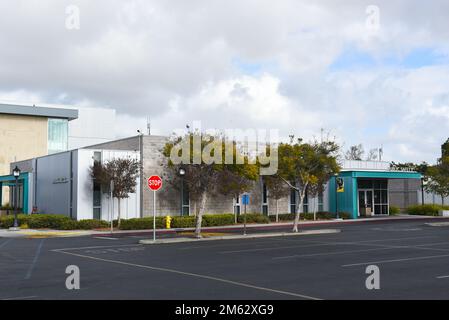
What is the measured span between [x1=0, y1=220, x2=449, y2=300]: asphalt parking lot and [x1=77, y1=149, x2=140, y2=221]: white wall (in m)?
11.6

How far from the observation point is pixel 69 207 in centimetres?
3691

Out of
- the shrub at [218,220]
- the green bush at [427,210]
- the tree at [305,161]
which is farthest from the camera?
the green bush at [427,210]

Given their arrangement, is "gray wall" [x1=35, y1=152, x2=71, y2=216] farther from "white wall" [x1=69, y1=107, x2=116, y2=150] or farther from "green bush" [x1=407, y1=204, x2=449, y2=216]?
"white wall" [x1=69, y1=107, x2=116, y2=150]

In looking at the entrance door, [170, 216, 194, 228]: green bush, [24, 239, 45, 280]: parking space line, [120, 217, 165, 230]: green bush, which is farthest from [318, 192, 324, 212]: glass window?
[24, 239, 45, 280]: parking space line

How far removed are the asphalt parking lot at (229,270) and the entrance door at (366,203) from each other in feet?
86.6

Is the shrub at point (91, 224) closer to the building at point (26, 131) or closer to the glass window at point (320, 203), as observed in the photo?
the glass window at point (320, 203)

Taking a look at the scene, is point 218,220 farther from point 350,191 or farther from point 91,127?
point 91,127

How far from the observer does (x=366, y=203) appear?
5112 centimetres

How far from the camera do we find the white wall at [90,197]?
3594cm

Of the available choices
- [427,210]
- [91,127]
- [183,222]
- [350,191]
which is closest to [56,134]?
[91,127]

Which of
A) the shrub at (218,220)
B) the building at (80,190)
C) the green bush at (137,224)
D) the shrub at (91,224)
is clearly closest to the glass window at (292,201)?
the shrub at (218,220)

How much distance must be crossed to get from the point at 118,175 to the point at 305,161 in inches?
443
